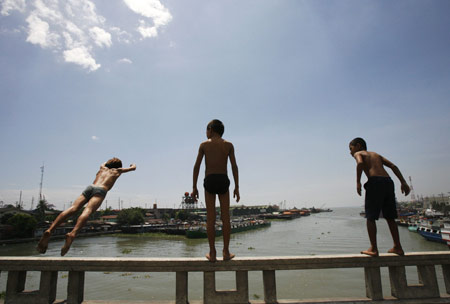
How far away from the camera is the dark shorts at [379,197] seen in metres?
4.59

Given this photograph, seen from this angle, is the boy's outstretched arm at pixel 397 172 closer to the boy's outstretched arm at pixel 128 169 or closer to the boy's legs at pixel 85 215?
the boy's outstretched arm at pixel 128 169

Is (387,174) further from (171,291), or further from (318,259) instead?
(171,291)

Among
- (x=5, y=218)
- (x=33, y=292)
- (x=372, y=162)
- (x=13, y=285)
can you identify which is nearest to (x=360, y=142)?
(x=372, y=162)

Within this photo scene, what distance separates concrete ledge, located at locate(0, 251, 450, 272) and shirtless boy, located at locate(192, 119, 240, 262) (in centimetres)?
30

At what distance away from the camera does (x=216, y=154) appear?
4516 millimetres

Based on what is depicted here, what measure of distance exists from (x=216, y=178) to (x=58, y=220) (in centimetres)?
275

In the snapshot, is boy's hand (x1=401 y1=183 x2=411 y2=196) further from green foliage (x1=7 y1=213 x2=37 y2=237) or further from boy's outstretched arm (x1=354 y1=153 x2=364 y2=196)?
green foliage (x1=7 y1=213 x2=37 y2=237)

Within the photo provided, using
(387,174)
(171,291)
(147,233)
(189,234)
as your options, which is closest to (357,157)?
(387,174)

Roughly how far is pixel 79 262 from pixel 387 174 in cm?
603

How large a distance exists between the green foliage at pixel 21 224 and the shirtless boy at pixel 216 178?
67983 mm

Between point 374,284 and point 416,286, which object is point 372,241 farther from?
point 416,286

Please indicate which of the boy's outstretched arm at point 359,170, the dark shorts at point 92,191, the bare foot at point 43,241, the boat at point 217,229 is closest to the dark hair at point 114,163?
the dark shorts at point 92,191

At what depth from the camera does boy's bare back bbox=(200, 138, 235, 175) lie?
14.6ft

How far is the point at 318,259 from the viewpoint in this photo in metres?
4.13
